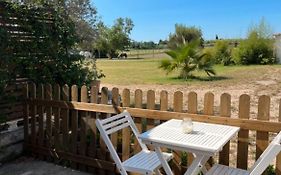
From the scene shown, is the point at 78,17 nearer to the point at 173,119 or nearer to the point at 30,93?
the point at 30,93

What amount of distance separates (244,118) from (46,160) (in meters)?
3.07

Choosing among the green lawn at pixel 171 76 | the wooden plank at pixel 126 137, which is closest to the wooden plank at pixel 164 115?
the wooden plank at pixel 126 137

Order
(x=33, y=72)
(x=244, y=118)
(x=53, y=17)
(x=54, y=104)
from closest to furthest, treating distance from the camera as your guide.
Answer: (x=244, y=118), (x=54, y=104), (x=33, y=72), (x=53, y=17)

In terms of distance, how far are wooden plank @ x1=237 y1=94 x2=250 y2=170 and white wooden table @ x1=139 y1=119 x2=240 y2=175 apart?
16 centimetres

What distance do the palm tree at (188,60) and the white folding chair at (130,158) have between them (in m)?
12.2

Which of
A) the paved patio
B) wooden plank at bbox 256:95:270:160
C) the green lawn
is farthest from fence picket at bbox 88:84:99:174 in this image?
the green lawn

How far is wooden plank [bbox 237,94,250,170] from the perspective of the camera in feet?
10.7

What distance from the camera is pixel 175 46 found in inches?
648

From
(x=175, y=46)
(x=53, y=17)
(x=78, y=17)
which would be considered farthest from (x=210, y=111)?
(x=175, y=46)

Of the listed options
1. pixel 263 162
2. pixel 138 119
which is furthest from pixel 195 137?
Answer: pixel 138 119

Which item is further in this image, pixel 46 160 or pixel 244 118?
pixel 46 160

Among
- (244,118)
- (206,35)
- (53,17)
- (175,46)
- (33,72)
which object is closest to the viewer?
(244,118)

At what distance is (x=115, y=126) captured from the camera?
11.7 feet

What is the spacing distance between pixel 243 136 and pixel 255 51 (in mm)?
24954
